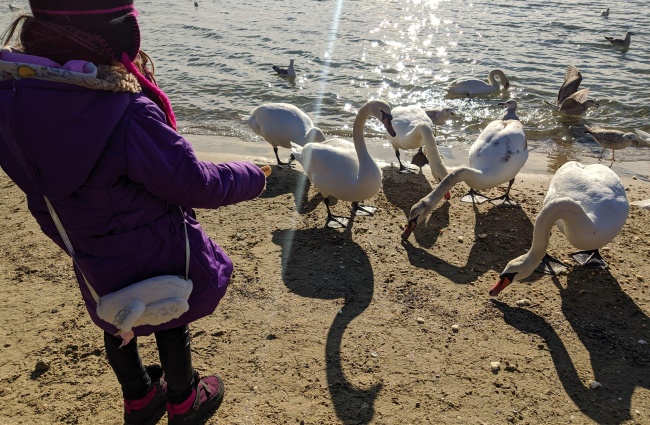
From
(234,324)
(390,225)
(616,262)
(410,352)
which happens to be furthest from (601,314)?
(234,324)

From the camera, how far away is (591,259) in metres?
5.02

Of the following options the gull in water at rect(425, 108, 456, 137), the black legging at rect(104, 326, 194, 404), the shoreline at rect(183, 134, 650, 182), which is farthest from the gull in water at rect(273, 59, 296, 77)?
the black legging at rect(104, 326, 194, 404)

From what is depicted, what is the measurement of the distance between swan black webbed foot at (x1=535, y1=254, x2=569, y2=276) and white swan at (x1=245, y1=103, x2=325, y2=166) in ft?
11.7

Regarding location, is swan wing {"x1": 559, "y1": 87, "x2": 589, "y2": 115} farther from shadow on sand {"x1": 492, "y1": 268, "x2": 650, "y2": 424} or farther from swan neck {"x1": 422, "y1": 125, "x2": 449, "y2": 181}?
shadow on sand {"x1": 492, "y1": 268, "x2": 650, "y2": 424}

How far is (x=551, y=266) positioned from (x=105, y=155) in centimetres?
419

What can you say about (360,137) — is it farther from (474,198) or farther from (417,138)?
(417,138)

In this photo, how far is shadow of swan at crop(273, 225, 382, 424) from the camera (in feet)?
11.4

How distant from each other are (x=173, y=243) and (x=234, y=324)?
5.91 feet

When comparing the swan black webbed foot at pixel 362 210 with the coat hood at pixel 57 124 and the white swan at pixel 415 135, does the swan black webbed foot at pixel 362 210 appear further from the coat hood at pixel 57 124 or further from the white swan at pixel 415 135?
the coat hood at pixel 57 124

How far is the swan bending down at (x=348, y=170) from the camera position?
5.70m

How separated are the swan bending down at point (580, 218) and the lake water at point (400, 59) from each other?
369cm

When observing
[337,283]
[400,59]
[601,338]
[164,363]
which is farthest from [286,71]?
[164,363]

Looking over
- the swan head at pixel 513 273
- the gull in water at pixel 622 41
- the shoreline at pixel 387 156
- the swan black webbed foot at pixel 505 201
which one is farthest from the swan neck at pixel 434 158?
the gull in water at pixel 622 41

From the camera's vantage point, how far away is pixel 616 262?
16.7 feet
